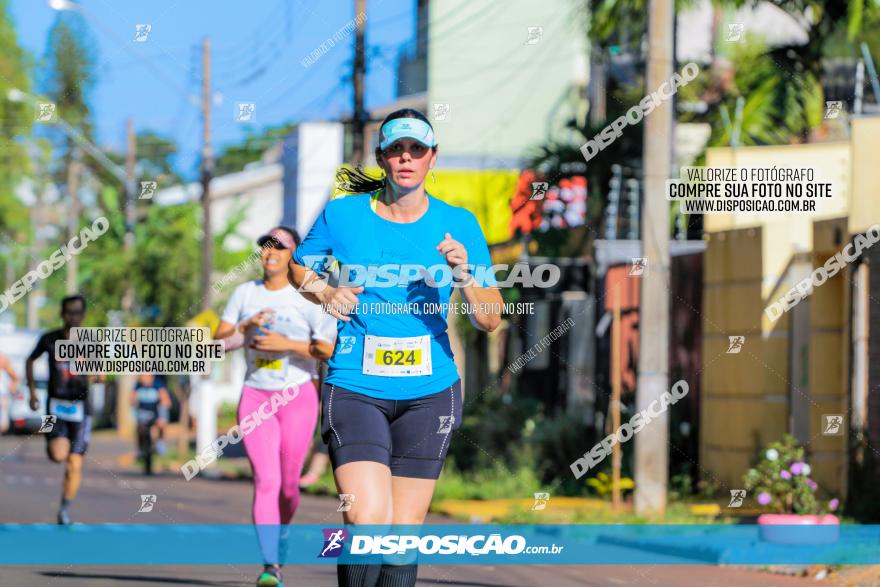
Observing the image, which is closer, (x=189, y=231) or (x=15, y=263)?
(x=189, y=231)

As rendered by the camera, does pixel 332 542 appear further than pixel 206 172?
No

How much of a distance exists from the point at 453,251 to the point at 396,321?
409 millimetres

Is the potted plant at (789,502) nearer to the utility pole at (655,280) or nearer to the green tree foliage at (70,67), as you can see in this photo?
the utility pole at (655,280)

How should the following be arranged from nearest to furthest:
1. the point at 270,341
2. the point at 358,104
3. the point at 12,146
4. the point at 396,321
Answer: the point at 396,321 < the point at 270,341 < the point at 358,104 < the point at 12,146

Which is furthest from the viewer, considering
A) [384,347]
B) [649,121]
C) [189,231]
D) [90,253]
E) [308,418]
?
[90,253]

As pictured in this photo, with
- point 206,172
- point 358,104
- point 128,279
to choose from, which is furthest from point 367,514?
point 128,279

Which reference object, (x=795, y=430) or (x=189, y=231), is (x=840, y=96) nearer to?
(x=795, y=430)

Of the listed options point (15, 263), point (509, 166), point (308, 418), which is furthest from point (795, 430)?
point (15, 263)

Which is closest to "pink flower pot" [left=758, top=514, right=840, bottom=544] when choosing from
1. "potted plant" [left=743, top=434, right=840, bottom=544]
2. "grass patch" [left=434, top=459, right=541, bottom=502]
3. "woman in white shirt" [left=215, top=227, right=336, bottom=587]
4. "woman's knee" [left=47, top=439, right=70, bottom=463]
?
"potted plant" [left=743, top=434, right=840, bottom=544]

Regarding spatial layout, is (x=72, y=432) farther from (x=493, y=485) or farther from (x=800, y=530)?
(x=493, y=485)

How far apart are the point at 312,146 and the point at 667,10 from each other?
22504mm

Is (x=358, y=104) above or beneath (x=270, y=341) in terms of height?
above

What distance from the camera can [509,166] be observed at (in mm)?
30844

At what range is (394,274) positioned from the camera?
21.7 ft
